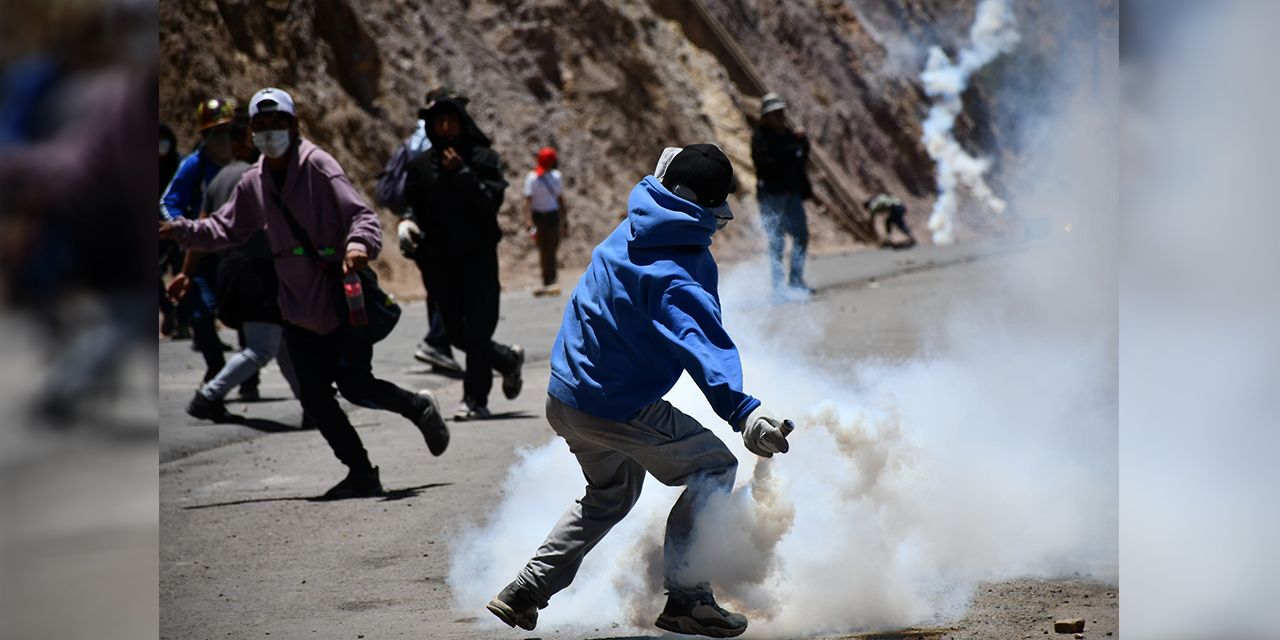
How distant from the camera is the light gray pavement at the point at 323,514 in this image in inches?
158

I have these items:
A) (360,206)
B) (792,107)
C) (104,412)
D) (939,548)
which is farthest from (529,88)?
(104,412)

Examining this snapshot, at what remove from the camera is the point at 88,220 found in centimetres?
203

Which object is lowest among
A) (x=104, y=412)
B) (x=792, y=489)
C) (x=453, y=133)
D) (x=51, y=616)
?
(x=51, y=616)

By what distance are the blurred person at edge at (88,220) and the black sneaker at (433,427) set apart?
137 inches

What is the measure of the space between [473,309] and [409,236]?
54cm

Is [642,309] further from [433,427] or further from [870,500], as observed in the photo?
[433,427]

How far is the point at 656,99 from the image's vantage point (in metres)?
25.2

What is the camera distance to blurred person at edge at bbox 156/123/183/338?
8820 millimetres

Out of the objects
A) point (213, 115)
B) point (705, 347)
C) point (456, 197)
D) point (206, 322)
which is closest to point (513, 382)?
point (456, 197)

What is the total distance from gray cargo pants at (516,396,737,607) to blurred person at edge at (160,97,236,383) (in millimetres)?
4449

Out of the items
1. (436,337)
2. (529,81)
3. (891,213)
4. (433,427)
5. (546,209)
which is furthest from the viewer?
(891,213)

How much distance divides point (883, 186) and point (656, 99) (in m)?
12.5

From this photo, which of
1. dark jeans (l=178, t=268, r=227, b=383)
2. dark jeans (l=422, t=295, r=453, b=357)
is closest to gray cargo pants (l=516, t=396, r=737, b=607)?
dark jeans (l=178, t=268, r=227, b=383)

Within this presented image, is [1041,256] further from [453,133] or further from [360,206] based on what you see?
[360,206]
